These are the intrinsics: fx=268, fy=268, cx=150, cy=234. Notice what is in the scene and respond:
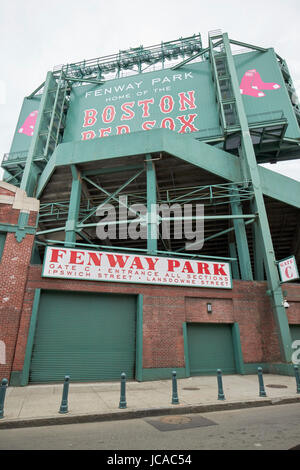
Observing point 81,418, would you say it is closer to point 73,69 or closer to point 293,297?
point 293,297

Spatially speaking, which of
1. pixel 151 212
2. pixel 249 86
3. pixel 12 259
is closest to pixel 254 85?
pixel 249 86

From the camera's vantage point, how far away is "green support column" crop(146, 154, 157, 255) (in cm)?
1512

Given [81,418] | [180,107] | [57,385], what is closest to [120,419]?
[81,418]

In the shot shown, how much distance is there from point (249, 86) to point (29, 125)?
73.5ft

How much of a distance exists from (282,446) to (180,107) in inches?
1008

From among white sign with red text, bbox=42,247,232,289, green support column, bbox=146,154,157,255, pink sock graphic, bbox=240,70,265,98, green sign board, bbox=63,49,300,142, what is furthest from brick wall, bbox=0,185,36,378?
pink sock graphic, bbox=240,70,265,98

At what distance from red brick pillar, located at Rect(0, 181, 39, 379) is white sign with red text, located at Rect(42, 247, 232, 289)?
1165 millimetres

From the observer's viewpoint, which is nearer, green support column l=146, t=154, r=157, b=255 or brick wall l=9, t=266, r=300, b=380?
brick wall l=9, t=266, r=300, b=380

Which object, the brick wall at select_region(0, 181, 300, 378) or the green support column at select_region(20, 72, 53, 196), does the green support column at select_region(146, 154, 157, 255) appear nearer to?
the brick wall at select_region(0, 181, 300, 378)

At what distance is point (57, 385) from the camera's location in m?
11.0

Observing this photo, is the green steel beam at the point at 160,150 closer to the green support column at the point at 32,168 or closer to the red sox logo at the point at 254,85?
the green support column at the point at 32,168

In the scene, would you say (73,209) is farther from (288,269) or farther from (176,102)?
→ (176,102)

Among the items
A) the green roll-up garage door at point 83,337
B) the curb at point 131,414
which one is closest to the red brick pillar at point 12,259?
the green roll-up garage door at point 83,337
